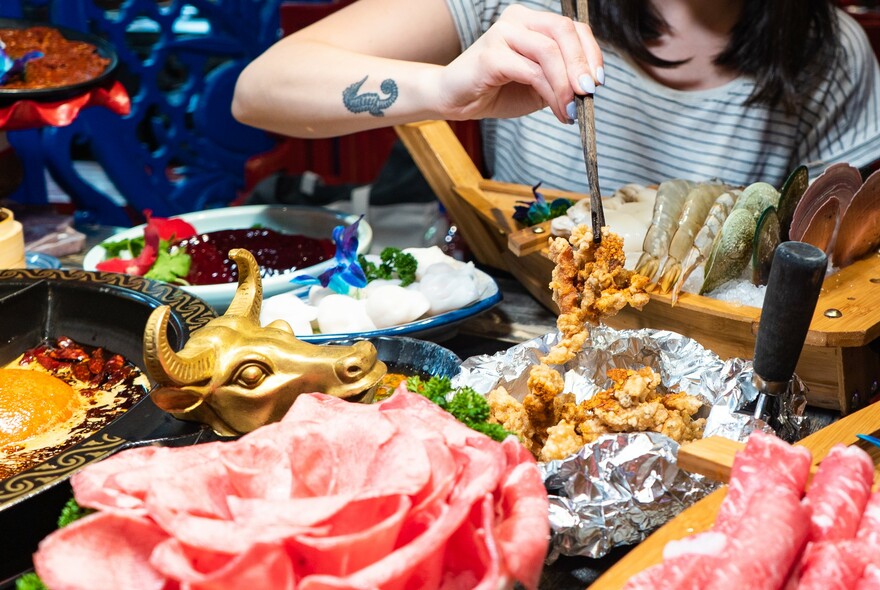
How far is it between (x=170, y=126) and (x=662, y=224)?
9.26 ft

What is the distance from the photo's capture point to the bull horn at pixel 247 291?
1.10 m

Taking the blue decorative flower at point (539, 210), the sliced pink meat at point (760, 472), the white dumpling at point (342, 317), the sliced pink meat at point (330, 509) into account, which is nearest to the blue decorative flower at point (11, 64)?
the white dumpling at point (342, 317)

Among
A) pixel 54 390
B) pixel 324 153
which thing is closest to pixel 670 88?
pixel 54 390

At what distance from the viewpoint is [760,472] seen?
2.59ft

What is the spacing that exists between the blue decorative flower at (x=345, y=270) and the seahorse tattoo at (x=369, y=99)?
17.4 inches

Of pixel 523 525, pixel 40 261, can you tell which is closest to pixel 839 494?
pixel 523 525

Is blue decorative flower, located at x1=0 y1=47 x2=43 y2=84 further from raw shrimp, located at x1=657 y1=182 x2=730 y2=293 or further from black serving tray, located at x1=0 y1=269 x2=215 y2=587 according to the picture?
raw shrimp, located at x1=657 y1=182 x2=730 y2=293

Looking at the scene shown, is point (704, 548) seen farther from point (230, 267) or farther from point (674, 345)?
point (230, 267)

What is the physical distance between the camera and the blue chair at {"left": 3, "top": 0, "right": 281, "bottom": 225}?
3.30 meters

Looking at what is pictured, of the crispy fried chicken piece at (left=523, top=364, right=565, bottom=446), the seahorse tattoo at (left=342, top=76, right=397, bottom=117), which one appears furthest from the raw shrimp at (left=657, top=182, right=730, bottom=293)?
the seahorse tattoo at (left=342, top=76, right=397, bottom=117)

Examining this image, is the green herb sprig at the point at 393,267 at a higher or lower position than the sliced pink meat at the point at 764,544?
lower

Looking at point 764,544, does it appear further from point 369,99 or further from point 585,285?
point 369,99

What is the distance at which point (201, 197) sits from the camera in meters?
3.94

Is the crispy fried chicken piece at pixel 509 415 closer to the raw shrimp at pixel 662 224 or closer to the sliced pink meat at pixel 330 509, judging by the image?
the sliced pink meat at pixel 330 509
